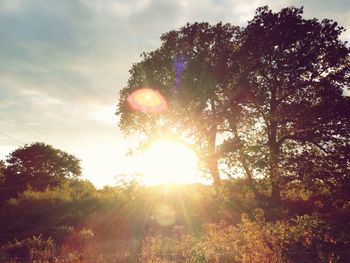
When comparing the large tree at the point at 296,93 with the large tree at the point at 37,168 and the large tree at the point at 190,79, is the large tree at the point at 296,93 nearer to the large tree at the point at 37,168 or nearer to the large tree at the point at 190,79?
the large tree at the point at 190,79

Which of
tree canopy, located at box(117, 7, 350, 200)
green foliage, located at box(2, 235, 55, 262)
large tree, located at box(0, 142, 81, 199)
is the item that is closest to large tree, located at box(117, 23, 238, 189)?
tree canopy, located at box(117, 7, 350, 200)

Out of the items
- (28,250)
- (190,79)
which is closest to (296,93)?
(190,79)

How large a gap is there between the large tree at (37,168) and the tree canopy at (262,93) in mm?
22257

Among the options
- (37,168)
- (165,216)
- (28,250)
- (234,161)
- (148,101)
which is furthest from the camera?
(37,168)

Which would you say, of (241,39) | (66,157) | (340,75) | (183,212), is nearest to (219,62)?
(241,39)

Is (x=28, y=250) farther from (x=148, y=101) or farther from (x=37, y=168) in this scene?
(x=37, y=168)

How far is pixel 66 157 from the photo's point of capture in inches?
2296

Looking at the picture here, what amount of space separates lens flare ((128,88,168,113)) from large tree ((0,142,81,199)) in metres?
18.1

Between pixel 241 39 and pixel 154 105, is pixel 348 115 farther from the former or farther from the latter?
pixel 154 105

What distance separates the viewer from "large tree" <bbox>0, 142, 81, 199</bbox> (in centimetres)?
4641

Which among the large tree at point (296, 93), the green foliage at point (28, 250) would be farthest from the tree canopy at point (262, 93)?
the green foliage at point (28, 250)

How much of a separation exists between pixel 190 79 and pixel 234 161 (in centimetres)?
1089

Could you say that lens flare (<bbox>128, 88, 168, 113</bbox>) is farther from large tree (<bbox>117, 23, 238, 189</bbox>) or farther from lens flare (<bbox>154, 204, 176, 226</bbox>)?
lens flare (<bbox>154, 204, 176, 226</bbox>)

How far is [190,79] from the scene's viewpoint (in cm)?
2847
